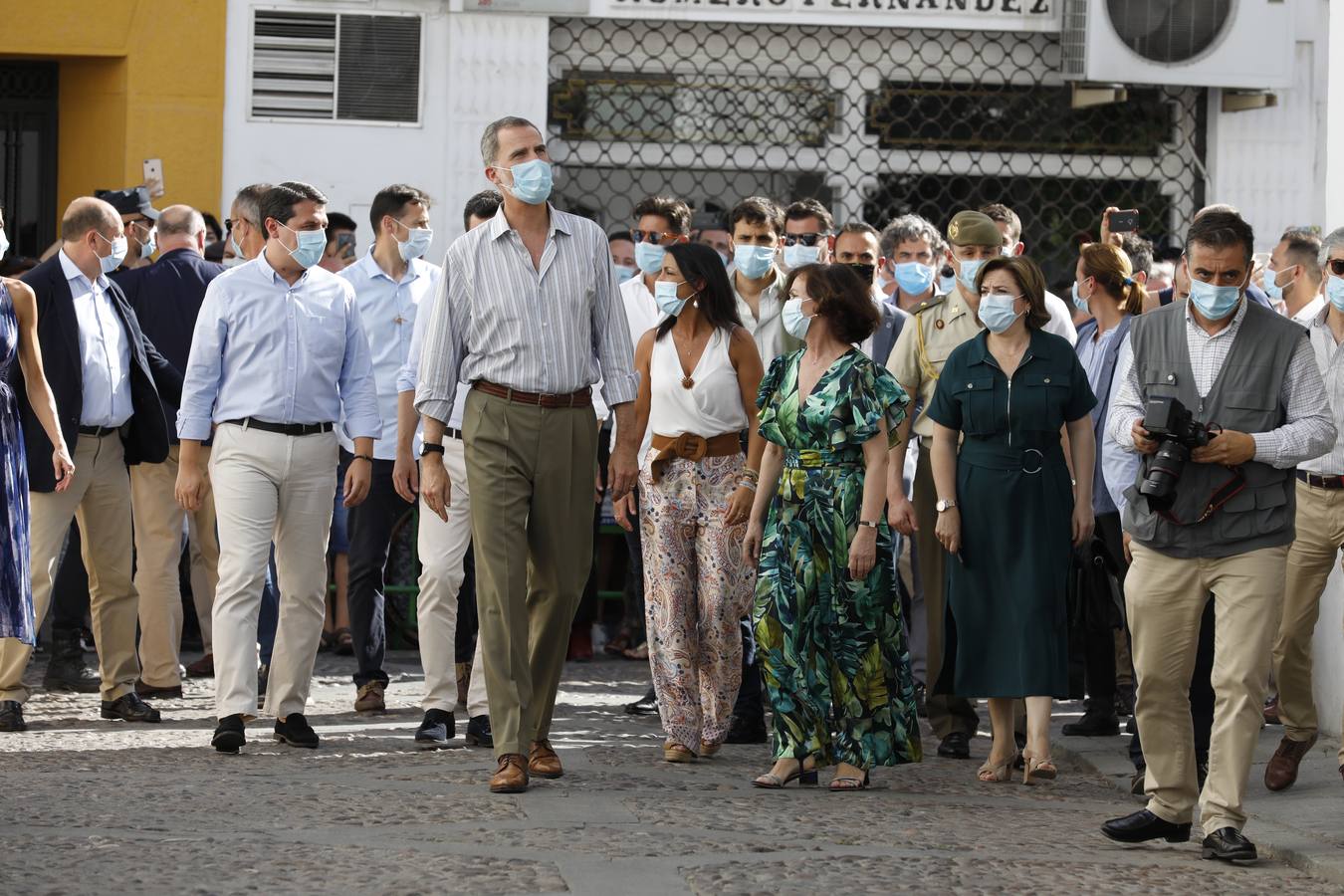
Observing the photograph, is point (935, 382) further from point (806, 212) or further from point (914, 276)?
point (914, 276)

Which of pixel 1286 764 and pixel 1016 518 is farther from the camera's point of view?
pixel 1016 518

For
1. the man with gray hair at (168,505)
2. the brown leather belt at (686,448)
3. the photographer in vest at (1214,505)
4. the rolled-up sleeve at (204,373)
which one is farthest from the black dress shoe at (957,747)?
the man with gray hair at (168,505)

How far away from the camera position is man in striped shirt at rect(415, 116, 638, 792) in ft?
24.8

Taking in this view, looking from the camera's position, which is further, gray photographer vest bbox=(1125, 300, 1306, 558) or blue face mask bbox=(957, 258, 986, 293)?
blue face mask bbox=(957, 258, 986, 293)

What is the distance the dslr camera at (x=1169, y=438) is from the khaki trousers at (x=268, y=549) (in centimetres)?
354

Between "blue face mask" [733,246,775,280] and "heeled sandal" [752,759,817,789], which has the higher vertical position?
"blue face mask" [733,246,775,280]

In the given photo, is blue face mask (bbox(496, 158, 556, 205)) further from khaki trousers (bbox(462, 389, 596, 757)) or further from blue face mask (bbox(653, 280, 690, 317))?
blue face mask (bbox(653, 280, 690, 317))

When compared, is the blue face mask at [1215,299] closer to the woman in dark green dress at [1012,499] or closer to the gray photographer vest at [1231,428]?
the gray photographer vest at [1231,428]

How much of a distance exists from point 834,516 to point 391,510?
2674 mm

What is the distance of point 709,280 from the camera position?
28.5 ft

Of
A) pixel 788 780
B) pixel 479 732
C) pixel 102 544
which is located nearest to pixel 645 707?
pixel 479 732

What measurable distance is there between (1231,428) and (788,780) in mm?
2156

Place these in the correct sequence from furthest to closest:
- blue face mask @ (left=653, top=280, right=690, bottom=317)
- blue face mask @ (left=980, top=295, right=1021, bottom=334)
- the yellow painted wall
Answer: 1. the yellow painted wall
2. blue face mask @ (left=653, top=280, right=690, bottom=317)
3. blue face mask @ (left=980, top=295, right=1021, bottom=334)

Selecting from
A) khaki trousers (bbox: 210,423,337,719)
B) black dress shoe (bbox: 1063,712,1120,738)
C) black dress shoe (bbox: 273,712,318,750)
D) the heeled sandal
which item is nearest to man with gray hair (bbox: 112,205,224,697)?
khaki trousers (bbox: 210,423,337,719)
